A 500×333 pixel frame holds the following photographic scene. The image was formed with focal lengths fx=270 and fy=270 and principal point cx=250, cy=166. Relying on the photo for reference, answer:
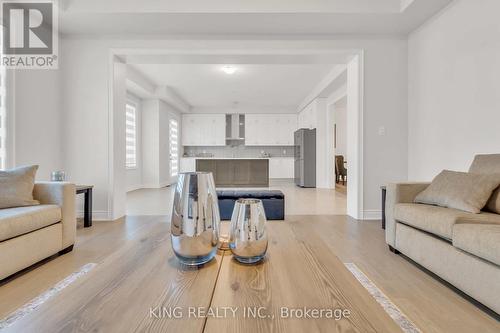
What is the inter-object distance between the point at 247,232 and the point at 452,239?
1476 mm

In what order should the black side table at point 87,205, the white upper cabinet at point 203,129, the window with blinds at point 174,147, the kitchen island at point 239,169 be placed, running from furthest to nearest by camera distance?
1. the white upper cabinet at point 203,129
2. the window with blinds at point 174,147
3. the kitchen island at point 239,169
4. the black side table at point 87,205

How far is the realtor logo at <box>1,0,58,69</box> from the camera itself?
2.95 metres

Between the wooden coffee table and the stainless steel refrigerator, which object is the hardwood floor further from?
the stainless steel refrigerator

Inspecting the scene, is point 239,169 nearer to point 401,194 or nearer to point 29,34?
point 29,34

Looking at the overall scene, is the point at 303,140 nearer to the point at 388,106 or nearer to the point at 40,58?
the point at 388,106

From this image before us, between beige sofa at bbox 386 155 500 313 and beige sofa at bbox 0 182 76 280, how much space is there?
2.87 meters

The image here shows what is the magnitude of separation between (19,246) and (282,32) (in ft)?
11.8

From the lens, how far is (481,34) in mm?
2617

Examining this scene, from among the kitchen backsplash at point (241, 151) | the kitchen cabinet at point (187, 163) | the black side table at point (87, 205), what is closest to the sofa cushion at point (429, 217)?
the black side table at point (87, 205)

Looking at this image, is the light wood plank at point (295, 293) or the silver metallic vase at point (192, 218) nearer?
the light wood plank at point (295, 293)

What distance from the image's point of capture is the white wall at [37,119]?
3.00 meters

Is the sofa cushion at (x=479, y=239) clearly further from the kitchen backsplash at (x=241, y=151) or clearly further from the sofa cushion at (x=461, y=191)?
the kitchen backsplash at (x=241, y=151)

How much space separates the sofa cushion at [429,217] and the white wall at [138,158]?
20.2 ft

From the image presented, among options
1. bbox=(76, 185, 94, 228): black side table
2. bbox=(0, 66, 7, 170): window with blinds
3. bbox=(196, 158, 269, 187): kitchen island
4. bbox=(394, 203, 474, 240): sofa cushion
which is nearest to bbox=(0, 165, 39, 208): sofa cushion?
bbox=(0, 66, 7, 170): window with blinds
